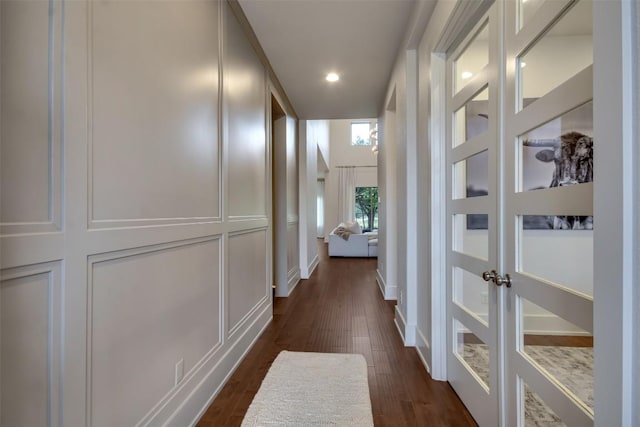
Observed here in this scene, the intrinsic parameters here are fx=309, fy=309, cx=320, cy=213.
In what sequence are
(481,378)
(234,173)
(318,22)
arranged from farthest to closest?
(318,22) → (234,173) → (481,378)

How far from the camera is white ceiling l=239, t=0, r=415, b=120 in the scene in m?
2.22

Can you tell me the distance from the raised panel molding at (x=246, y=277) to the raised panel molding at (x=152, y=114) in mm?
490

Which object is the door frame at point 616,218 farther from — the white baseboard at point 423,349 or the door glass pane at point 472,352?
the white baseboard at point 423,349

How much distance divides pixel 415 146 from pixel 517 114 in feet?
4.10

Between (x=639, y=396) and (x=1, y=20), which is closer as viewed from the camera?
(x=639, y=396)

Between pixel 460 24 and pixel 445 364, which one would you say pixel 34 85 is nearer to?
pixel 460 24

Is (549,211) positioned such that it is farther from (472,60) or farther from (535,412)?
(472,60)

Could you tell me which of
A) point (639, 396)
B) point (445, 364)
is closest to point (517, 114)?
point (639, 396)

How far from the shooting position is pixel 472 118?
1637mm

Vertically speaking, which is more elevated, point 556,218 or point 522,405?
point 556,218

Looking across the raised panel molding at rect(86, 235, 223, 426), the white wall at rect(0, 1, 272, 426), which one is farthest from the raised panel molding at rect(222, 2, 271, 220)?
the raised panel molding at rect(86, 235, 223, 426)

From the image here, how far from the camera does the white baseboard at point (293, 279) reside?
4.23 metres

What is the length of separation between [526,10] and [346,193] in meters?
9.80

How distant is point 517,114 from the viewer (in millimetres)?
1200
